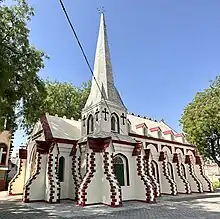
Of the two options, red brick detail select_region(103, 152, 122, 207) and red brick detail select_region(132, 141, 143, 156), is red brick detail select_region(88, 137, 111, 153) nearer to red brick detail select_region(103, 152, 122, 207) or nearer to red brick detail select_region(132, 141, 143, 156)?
red brick detail select_region(103, 152, 122, 207)

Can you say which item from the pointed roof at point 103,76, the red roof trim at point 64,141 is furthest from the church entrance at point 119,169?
the pointed roof at point 103,76

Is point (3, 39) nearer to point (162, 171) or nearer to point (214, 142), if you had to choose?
point (162, 171)

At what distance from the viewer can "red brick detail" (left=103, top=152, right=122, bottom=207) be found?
13359 millimetres

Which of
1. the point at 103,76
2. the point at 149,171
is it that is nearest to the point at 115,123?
the point at 103,76

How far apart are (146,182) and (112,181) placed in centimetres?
326

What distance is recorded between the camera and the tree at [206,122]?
24728 mm

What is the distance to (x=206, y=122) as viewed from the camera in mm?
24938

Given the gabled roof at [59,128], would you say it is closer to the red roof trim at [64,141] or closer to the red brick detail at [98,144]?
the red roof trim at [64,141]

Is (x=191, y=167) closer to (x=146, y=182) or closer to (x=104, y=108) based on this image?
(x=146, y=182)

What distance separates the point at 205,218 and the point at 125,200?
278 inches

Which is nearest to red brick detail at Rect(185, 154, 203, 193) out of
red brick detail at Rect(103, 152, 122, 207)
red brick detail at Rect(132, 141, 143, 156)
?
red brick detail at Rect(132, 141, 143, 156)

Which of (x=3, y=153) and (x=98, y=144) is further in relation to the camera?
(x=3, y=153)

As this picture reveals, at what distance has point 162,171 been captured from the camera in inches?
845

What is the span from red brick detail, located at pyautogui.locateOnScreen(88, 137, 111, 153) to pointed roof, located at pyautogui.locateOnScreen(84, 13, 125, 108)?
4062 millimetres
